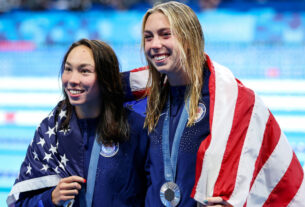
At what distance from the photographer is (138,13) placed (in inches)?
367

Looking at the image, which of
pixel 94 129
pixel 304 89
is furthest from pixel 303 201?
pixel 304 89

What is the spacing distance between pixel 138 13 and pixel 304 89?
174 inches

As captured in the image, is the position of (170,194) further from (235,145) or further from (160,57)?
(160,57)

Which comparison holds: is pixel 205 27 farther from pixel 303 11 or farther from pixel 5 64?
pixel 5 64

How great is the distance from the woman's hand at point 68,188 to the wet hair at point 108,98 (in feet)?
0.72

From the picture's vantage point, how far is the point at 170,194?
187 centimetres

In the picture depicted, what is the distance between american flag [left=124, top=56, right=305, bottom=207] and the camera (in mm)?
1754

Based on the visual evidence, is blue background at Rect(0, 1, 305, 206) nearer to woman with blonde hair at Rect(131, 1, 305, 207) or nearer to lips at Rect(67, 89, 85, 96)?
lips at Rect(67, 89, 85, 96)

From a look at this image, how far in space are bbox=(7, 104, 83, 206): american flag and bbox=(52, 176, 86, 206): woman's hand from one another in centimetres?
7

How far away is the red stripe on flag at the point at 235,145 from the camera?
68.2 inches

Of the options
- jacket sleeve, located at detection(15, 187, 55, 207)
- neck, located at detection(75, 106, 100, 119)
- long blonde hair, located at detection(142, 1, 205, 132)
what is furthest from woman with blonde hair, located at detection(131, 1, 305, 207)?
jacket sleeve, located at detection(15, 187, 55, 207)

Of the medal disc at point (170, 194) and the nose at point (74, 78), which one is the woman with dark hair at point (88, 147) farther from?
the medal disc at point (170, 194)

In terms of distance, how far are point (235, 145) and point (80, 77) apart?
32.0 inches

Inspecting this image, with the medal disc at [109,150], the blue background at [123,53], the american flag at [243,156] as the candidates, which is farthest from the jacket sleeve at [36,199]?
the blue background at [123,53]
